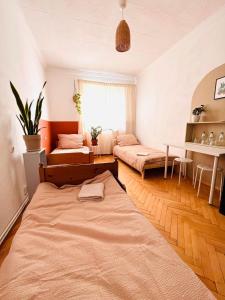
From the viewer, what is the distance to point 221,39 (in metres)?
2.17

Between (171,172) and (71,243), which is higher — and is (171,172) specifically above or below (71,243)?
below

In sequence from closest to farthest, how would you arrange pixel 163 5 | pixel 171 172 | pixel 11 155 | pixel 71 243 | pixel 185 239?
pixel 71 243
pixel 185 239
pixel 11 155
pixel 163 5
pixel 171 172

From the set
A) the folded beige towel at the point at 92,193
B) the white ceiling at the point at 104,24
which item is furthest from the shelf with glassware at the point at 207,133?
the folded beige towel at the point at 92,193

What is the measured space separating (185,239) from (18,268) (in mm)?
1461

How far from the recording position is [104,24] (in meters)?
2.36

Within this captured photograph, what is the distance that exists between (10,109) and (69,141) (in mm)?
2146

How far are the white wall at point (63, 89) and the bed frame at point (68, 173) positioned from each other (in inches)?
127

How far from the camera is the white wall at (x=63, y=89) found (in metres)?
4.14

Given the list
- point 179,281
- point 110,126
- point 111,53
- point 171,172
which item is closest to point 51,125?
point 110,126

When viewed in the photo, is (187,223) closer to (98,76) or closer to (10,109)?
(10,109)

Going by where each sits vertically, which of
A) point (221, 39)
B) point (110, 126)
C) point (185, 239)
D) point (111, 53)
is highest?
point (111, 53)

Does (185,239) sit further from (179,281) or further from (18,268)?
(18,268)

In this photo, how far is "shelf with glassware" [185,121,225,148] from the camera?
2.31m

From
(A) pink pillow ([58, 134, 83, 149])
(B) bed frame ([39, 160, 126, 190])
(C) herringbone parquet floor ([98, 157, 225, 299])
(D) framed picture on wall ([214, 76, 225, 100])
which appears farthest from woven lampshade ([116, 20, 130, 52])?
(A) pink pillow ([58, 134, 83, 149])
